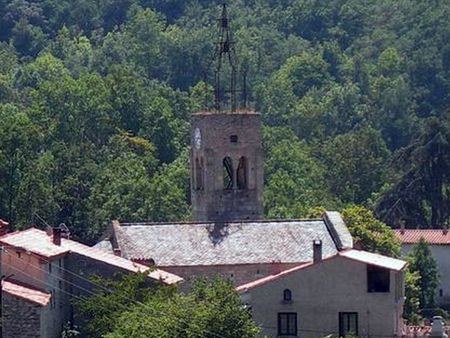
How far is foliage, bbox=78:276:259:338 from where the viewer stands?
61.5 m

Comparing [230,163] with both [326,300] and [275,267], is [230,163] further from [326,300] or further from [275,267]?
[326,300]

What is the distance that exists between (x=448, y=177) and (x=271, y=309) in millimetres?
41782

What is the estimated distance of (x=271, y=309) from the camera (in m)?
66.6

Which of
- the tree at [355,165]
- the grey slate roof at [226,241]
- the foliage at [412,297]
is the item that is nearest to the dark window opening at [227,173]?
the foliage at [412,297]

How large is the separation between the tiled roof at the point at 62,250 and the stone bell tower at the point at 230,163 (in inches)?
391

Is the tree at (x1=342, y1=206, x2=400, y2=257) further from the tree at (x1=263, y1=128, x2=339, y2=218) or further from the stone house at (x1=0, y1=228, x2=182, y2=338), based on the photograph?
the stone house at (x1=0, y1=228, x2=182, y2=338)

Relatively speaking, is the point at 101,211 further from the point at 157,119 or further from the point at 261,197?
the point at 157,119

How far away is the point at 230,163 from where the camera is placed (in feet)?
261

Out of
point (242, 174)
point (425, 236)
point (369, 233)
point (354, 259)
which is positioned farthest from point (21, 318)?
point (425, 236)

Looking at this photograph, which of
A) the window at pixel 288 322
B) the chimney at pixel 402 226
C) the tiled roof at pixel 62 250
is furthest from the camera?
the chimney at pixel 402 226

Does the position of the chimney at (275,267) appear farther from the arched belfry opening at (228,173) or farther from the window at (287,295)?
the arched belfry opening at (228,173)

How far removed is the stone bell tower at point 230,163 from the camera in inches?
3113

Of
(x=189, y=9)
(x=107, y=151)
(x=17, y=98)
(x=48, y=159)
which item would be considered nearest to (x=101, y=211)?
(x=48, y=159)

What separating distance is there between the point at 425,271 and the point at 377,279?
21.8m
